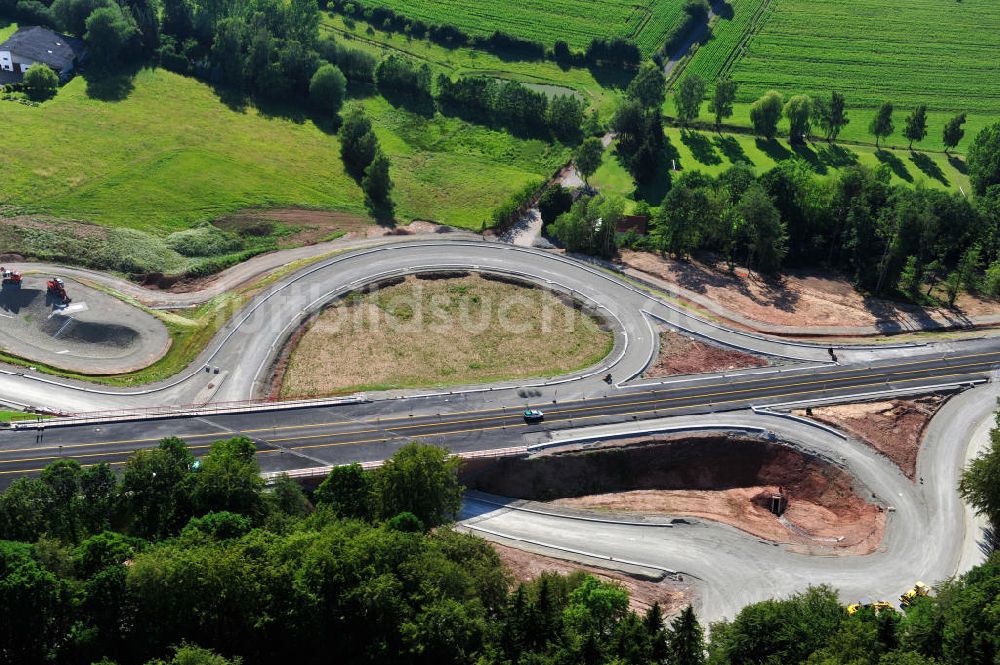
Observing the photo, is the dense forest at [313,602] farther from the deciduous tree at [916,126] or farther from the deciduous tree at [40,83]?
the deciduous tree at [916,126]

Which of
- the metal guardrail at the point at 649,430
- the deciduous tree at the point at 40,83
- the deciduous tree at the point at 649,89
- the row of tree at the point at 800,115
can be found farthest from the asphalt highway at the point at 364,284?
the row of tree at the point at 800,115

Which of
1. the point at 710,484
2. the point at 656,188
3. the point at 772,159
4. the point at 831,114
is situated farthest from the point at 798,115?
the point at 710,484

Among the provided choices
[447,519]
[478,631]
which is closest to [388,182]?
[447,519]

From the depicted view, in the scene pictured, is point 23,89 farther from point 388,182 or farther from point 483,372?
point 483,372

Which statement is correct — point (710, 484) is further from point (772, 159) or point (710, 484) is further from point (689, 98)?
point (689, 98)

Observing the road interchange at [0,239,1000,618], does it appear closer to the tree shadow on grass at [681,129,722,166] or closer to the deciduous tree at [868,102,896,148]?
the tree shadow on grass at [681,129,722,166]

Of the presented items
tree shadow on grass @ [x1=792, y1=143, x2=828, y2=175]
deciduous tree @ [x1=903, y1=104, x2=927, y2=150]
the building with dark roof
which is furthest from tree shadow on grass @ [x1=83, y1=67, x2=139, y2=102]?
deciduous tree @ [x1=903, y1=104, x2=927, y2=150]
